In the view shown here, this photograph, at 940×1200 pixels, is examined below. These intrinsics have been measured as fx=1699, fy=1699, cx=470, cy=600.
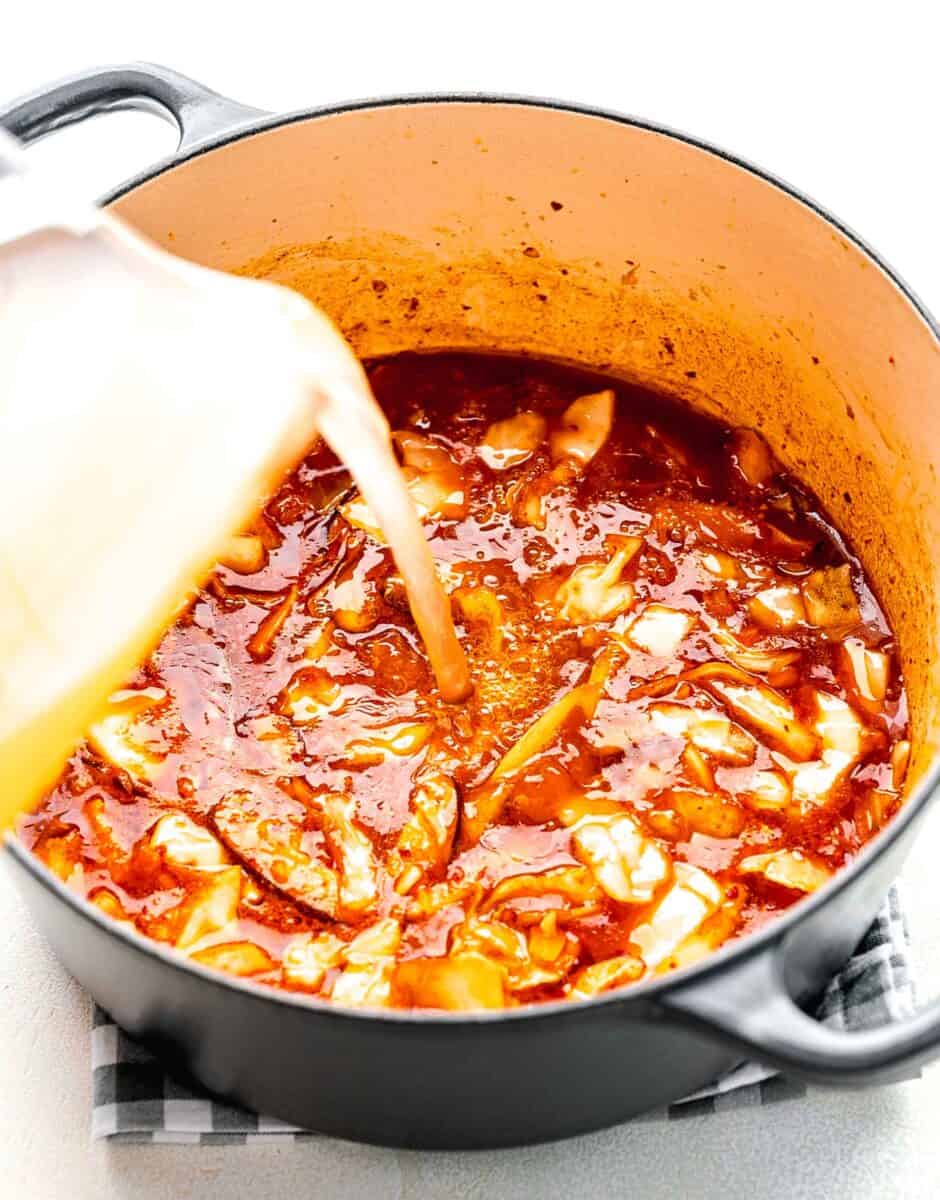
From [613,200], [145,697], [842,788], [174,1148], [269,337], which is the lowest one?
[174,1148]

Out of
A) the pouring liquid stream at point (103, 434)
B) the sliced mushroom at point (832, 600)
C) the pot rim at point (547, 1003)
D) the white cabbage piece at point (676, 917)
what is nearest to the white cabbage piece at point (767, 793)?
the white cabbage piece at point (676, 917)

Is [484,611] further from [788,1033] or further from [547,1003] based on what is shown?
[788,1033]

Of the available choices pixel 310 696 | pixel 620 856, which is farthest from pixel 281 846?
pixel 620 856

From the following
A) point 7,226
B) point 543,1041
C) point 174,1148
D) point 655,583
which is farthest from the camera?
point 655,583

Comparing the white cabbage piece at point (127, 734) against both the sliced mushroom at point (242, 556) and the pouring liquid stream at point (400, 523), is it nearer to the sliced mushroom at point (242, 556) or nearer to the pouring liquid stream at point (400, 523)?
the sliced mushroom at point (242, 556)

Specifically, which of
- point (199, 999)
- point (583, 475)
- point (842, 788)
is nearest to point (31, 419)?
point (199, 999)

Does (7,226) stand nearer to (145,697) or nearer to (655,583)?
(145,697)

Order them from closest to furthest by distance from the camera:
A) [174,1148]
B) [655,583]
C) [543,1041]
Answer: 1. [543,1041]
2. [174,1148]
3. [655,583]
